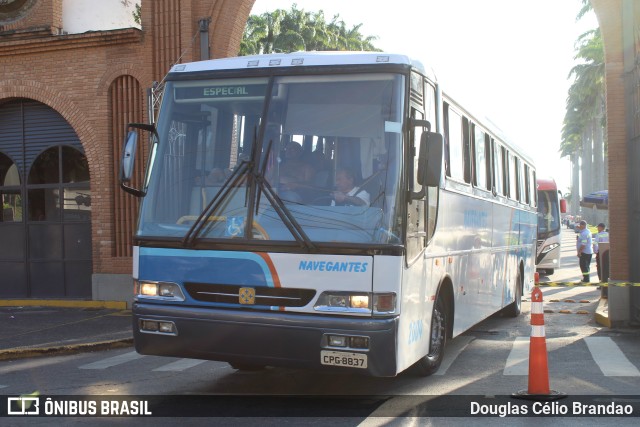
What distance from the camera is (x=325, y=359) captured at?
6824 millimetres

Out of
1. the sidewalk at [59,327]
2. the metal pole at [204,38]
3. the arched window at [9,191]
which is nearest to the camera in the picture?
the sidewalk at [59,327]

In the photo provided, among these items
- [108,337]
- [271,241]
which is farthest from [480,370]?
[108,337]

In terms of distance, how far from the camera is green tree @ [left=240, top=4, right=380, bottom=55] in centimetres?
5300

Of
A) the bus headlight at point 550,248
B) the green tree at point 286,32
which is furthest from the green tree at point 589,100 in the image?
the bus headlight at point 550,248

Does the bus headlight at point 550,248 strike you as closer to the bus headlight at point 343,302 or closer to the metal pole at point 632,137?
the metal pole at point 632,137

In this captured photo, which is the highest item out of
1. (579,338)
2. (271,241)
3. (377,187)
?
(377,187)

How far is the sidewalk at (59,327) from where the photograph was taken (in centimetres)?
1162

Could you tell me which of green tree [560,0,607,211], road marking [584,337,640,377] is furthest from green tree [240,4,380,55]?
road marking [584,337,640,377]

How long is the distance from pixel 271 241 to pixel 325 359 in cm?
106

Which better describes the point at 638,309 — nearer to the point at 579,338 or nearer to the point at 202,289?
the point at 579,338

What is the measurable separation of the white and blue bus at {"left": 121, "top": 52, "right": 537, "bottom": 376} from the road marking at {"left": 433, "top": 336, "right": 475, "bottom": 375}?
4.98ft

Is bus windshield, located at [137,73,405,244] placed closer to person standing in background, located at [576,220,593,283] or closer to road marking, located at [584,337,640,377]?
road marking, located at [584,337,640,377]

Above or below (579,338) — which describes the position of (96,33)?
above

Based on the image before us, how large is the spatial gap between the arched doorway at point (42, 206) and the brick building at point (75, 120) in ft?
0.07
